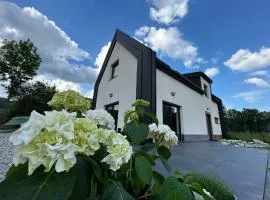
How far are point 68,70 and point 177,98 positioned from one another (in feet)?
38.4

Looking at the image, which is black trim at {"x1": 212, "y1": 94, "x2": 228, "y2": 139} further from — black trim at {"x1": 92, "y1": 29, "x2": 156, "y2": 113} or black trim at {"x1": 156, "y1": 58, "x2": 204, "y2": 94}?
black trim at {"x1": 92, "y1": 29, "x2": 156, "y2": 113}

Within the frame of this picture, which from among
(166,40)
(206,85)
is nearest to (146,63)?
(166,40)

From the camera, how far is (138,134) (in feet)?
2.61

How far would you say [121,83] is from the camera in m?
7.79

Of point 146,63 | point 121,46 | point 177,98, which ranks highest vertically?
point 121,46

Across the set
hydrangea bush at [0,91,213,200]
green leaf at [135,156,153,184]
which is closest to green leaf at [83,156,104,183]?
hydrangea bush at [0,91,213,200]

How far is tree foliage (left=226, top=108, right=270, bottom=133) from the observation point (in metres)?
21.6

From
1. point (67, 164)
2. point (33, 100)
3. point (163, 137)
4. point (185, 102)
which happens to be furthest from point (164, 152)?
point (33, 100)

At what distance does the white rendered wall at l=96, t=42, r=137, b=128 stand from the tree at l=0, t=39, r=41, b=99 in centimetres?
928

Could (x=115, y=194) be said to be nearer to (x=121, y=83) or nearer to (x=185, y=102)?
(x=121, y=83)

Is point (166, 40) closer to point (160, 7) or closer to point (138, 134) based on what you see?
point (160, 7)

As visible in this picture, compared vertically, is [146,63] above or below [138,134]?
above

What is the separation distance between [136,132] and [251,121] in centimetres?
2667

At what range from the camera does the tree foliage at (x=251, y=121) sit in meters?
21.6
